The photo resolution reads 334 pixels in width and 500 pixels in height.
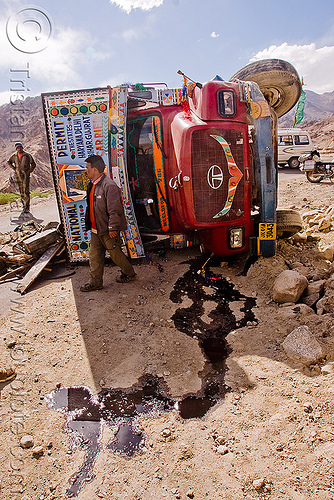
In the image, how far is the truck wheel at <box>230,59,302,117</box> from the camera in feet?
15.3

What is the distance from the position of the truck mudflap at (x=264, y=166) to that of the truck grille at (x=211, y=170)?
17.3 inches

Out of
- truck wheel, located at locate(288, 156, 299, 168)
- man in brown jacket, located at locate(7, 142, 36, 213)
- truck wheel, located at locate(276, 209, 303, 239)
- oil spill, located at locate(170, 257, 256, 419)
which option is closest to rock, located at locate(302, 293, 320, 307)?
oil spill, located at locate(170, 257, 256, 419)

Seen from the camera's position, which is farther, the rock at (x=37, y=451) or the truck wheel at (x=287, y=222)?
the truck wheel at (x=287, y=222)

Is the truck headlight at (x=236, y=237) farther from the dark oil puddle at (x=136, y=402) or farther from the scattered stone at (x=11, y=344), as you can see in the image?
the scattered stone at (x=11, y=344)

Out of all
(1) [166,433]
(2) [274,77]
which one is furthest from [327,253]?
(1) [166,433]

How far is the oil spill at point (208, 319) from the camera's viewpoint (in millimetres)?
2490

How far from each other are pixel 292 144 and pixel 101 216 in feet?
47.8

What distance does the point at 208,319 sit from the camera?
11.5 ft

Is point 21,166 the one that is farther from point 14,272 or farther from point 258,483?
point 258,483

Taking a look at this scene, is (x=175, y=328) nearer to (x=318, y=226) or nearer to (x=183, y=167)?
(x=183, y=167)

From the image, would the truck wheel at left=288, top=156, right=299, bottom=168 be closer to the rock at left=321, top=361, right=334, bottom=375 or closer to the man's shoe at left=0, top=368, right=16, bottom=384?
the rock at left=321, top=361, right=334, bottom=375

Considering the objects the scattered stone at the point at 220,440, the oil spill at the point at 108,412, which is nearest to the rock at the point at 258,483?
the scattered stone at the point at 220,440

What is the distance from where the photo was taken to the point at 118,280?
14.1ft

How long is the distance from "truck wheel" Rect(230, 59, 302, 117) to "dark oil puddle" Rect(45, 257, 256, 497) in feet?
11.2
